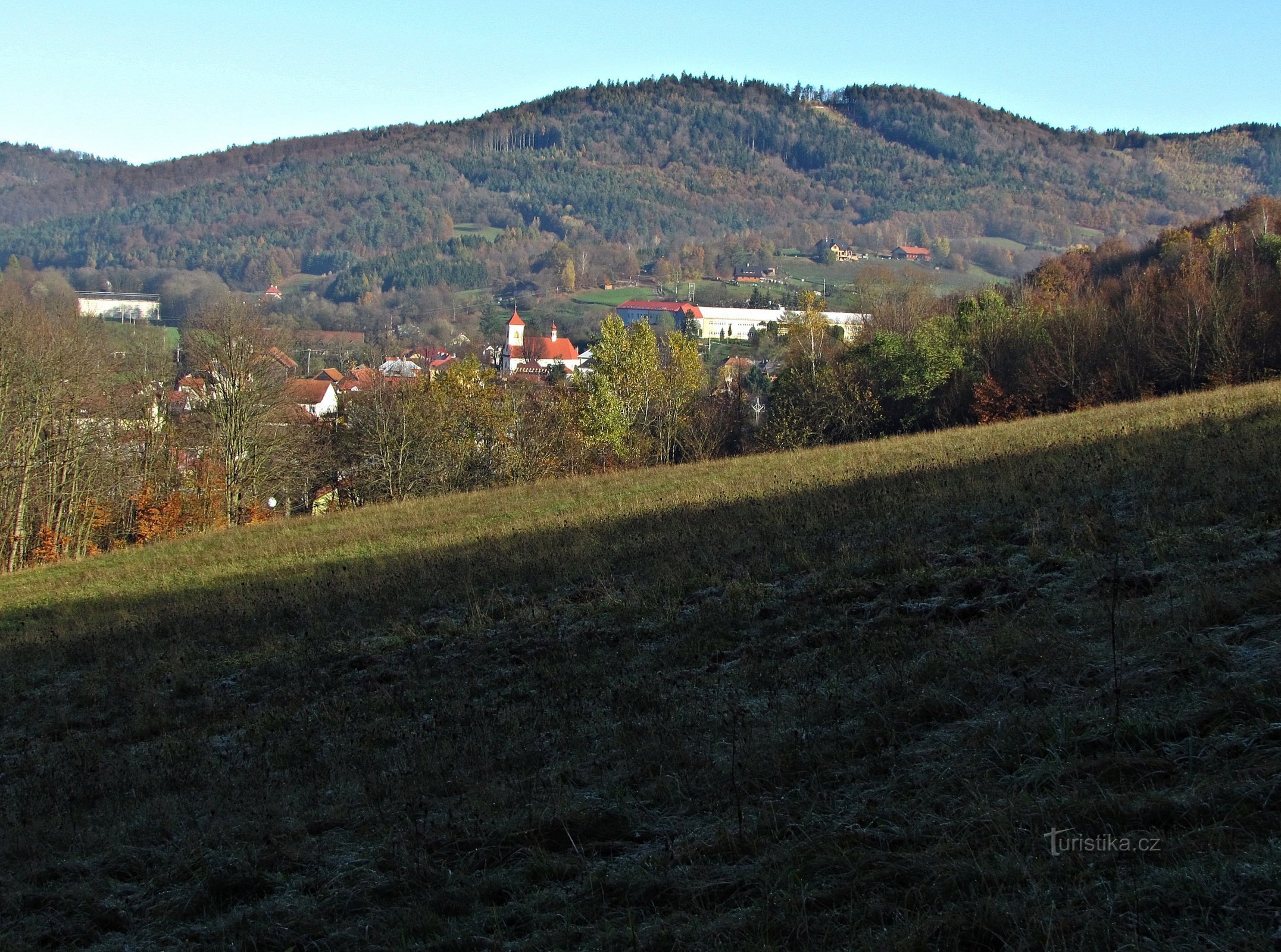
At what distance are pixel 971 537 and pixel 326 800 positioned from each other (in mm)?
7018

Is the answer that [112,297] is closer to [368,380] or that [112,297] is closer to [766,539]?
[368,380]

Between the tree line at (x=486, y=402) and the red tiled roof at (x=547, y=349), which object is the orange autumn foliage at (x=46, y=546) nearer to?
the tree line at (x=486, y=402)

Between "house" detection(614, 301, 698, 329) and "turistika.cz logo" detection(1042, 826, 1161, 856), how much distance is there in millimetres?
163670

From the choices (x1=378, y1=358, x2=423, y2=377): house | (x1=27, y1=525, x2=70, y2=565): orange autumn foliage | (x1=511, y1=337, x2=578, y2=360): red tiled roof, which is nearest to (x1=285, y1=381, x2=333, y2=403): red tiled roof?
(x1=378, y1=358, x2=423, y2=377): house

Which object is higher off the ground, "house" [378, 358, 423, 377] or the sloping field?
"house" [378, 358, 423, 377]

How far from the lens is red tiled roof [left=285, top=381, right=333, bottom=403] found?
48.6m

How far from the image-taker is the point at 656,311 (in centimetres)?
18550

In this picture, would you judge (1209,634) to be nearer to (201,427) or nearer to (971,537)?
(971,537)

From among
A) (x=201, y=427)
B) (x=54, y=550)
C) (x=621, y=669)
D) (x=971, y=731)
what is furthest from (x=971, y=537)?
(x=201, y=427)

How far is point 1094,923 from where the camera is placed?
149 inches

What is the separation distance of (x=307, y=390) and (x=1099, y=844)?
7184cm

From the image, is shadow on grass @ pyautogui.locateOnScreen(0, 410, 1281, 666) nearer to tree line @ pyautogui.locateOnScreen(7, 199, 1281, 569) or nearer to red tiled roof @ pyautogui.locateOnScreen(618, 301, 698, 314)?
tree line @ pyautogui.locateOnScreen(7, 199, 1281, 569)

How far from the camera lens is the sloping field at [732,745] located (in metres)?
4.41

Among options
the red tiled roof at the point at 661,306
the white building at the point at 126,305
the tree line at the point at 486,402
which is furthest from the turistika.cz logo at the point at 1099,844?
the red tiled roof at the point at 661,306
